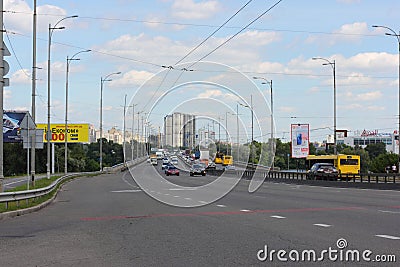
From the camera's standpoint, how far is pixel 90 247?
12555 mm

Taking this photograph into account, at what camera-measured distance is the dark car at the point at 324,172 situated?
55.5 meters

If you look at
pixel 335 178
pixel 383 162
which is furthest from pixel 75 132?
pixel 335 178

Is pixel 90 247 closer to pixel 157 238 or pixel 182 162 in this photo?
pixel 157 238

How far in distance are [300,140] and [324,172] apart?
1888cm

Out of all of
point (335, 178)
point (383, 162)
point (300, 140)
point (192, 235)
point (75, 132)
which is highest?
point (75, 132)

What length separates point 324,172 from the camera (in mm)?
56594

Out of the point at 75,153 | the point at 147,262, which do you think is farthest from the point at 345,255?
the point at 75,153

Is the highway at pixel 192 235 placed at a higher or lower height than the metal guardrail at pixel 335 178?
A: higher

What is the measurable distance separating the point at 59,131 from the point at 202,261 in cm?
9311

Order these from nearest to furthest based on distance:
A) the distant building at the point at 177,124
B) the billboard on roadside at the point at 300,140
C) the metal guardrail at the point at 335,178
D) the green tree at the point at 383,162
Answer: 1. the metal guardrail at the point at 335,178
2. the distant building at the point at 177,124
3. the billboard on roadside at the point at 300,140
4. the green tree at the point at 383,162

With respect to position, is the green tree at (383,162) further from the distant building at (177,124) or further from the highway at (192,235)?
the highway at (192,235)

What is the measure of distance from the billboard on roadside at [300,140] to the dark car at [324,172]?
52.9 feet

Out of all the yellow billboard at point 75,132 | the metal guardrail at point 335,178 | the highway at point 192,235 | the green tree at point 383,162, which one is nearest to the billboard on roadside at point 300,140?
the metal guardrail at point 335,178

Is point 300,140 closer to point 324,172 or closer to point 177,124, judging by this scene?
point 324,172
